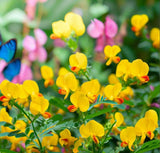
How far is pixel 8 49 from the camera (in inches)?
22.5

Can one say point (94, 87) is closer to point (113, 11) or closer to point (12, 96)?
point (12, 96)

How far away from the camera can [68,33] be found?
608 mm

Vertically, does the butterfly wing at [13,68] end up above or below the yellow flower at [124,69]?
above

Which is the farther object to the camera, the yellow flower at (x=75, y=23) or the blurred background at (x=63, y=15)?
the blurred background at (x=63, y=15)

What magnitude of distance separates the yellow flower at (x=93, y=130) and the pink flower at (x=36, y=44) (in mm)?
639

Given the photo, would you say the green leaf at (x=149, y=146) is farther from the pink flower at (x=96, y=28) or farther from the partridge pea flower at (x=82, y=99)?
the pink flower at (x=96, y=28)

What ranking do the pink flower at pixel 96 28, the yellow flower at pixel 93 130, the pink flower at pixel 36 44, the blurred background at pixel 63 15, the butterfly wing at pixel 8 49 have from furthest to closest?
the blurred background at pixel 63 15, the pink flower at pixel 36 44, the pink flower at pixel 96 28, the butterfly wing at pixel 8 49, the yellow flower at pixel 93 130

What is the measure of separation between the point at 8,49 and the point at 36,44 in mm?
593

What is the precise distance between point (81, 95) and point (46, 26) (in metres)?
1.06

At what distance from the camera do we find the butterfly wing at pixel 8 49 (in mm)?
564

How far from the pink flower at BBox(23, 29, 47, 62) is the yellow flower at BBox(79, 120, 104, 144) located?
2.10 feet

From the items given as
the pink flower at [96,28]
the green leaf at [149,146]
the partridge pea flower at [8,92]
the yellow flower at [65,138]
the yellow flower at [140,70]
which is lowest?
the green leaf at [149,146]

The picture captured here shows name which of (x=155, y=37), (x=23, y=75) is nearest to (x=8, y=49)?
(x=155, y=37)

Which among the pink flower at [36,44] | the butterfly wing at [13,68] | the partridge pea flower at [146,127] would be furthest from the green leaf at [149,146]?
the pink flower at [36,44]
